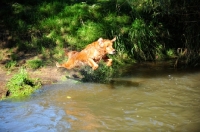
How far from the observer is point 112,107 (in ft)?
21.0

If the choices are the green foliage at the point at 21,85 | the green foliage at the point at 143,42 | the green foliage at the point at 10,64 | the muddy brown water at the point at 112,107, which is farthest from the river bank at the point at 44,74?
the green foliage at the point at 143,42

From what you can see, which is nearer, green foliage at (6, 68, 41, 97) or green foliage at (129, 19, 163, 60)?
green foliage at (6, 68, 41, 97)

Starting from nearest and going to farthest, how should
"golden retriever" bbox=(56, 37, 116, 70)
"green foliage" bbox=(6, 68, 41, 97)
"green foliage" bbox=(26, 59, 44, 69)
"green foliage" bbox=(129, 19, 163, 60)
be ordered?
"golden retriever" bbox=(56, 37, 116, 70), "green foliage" bbox=(6, 68, 41, 97), "green foliage" bbox=(26, 59, 44, 69), "green foliage" bbox=(129, 19, 163, 60)

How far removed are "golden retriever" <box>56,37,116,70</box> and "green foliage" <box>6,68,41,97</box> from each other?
3.67 feet

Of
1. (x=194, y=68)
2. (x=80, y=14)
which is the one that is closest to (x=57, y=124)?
(x=194, y=68)

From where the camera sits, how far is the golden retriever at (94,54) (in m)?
6.66

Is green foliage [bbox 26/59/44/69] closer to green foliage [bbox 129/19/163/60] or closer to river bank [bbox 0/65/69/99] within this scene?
river bank [bbox 0/65/69/99]

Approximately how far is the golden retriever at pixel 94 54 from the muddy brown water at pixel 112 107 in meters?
0.75

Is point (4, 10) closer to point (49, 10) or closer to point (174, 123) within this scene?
point (49, 10)

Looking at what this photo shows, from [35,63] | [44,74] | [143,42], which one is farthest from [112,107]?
[143,42]

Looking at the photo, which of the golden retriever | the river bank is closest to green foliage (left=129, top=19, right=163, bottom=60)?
the river bank

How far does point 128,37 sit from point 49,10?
3644 mm

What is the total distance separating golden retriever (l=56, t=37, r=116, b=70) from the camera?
21.9 feet

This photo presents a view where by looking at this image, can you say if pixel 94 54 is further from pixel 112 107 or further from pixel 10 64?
pixel 10 64
